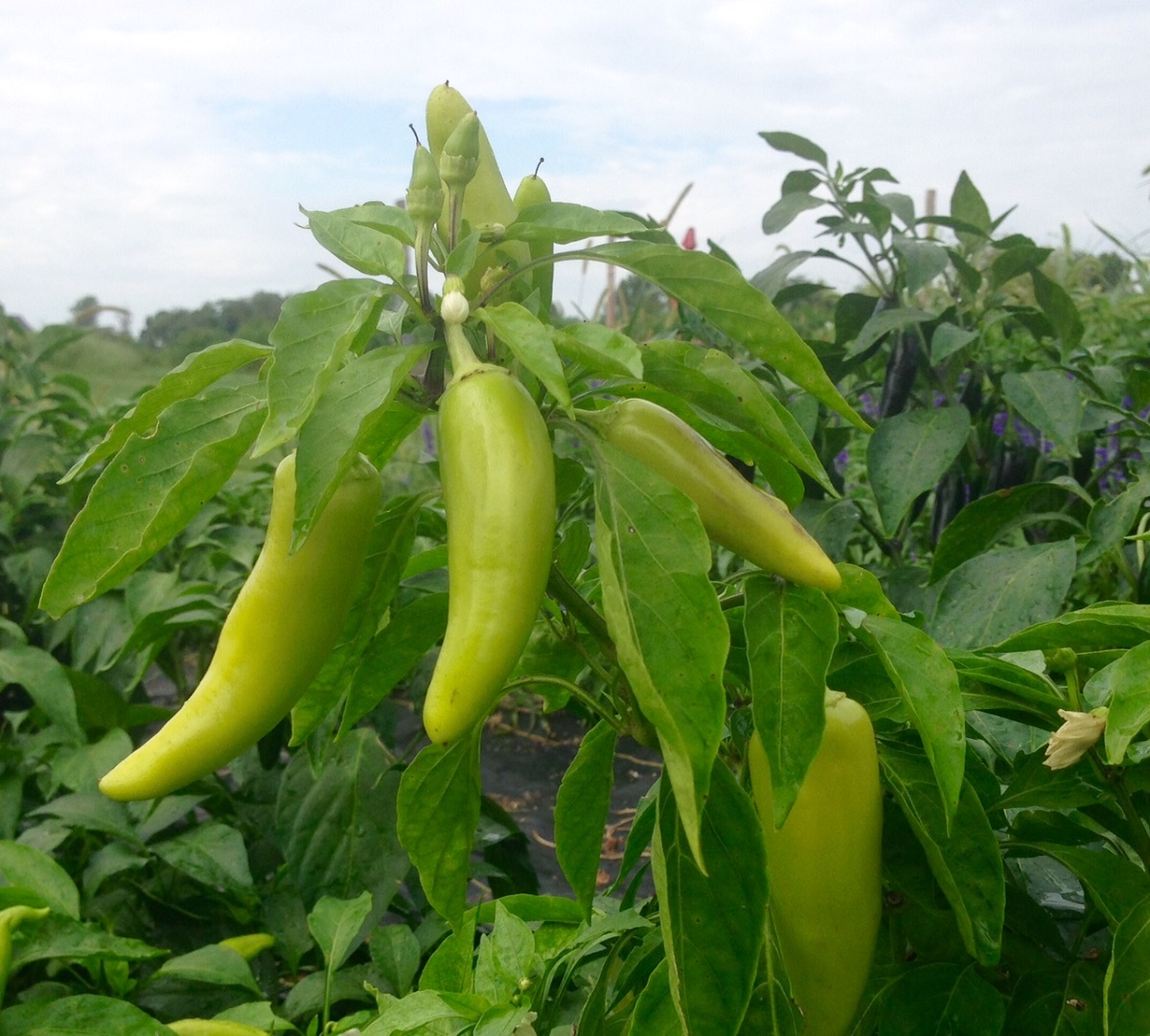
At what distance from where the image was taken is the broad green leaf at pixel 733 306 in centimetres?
54

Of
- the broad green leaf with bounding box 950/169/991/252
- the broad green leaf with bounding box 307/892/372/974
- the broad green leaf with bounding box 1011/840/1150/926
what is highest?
the broad green leaf with bounding box 950/169/991/252

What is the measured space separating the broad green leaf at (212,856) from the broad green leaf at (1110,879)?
3.45 feet

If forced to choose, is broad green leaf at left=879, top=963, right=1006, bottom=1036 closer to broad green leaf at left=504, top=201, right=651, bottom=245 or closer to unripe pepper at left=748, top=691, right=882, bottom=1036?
unripe pepper at left=748, top=691, right=882, bottom=1036

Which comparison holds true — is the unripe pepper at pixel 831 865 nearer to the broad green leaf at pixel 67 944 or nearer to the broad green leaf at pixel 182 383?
the broad green leaf at pixel 182 383

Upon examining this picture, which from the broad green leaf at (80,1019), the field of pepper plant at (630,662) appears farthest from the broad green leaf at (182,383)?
the broad green leaf at (80,1019)

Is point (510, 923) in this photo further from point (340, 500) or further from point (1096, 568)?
point (1096, 568)

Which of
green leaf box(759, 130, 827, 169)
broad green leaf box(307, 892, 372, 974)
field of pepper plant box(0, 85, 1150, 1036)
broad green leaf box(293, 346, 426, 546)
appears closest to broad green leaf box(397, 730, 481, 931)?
field of pepper plant box(0, 85, 1150, 1036)

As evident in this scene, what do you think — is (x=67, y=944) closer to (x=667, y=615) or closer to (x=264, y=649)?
(x=264, y=649)

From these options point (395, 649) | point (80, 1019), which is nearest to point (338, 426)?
point (395, 649)

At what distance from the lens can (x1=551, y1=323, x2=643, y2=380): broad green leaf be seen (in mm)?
499

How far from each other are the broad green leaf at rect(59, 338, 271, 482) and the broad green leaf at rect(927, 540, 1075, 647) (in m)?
0.77

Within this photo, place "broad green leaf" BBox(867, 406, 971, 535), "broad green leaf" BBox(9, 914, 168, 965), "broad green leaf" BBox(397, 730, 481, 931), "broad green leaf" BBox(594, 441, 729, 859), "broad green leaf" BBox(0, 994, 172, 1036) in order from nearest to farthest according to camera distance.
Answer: "broad green leaf" BBox(594, 441, 729, 859)
"broad green leaf" BBox(397, 730, 481, 931)
"broad green leaf" BBox(0, 994, 172, 1036)
"broad green leaf" BBox(9, 914, 168, 965)
"broad green leaf" BBox(867, 406, 971, 535)

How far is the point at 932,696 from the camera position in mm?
567

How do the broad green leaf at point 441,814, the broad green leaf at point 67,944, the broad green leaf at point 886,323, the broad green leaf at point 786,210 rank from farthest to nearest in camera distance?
the broad green leaf at point 786,210
the broad green leaf at point 886,323
the broad green leaf at point 67,944
the broad green leaf at point 441,814
